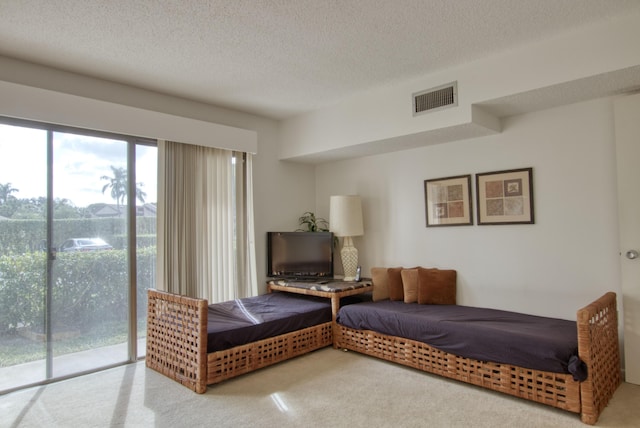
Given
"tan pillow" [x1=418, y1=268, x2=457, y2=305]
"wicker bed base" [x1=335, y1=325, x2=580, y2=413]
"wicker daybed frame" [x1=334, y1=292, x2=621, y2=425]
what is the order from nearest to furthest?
"wicker daybed frame" [x1=334, y1=292, x2=621, y2=425] → "wicker bed base" [x1=335, y1=325, x2=580, y2=413] → "tan pillow" [x1=418, y1=268, x2=457, y2=305]

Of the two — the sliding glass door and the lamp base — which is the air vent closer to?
the lamp base

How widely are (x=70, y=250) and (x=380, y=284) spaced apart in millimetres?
2878

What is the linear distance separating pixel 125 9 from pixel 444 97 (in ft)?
7.98

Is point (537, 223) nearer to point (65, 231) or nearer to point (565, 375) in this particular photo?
point (565, 375)

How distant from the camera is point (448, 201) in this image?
13.0 feet

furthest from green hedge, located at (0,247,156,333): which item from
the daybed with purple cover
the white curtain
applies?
the daybed with purple cover

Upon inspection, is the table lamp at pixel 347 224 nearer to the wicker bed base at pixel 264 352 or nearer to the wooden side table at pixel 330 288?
the wooden side table at pixel 330 288

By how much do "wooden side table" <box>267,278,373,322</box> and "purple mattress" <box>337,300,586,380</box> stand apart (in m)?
0.16

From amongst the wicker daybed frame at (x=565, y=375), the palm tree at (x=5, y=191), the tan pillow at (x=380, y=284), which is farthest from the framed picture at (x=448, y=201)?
the palm tree at (x=5, y=191)

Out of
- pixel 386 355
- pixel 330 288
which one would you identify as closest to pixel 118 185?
pixel 330 288

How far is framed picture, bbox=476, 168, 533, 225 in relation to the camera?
3449 millimetres

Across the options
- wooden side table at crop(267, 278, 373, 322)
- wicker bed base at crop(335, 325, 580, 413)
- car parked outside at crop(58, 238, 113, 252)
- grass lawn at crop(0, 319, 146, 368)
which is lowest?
wicker bed base at crop(335, 325, 580, 413)

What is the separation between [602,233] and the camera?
10.1ft

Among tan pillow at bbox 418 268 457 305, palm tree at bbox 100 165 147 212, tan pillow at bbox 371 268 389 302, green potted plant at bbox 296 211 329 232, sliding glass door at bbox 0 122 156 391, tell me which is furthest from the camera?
green potted plant at bbox 296 211 329 232
